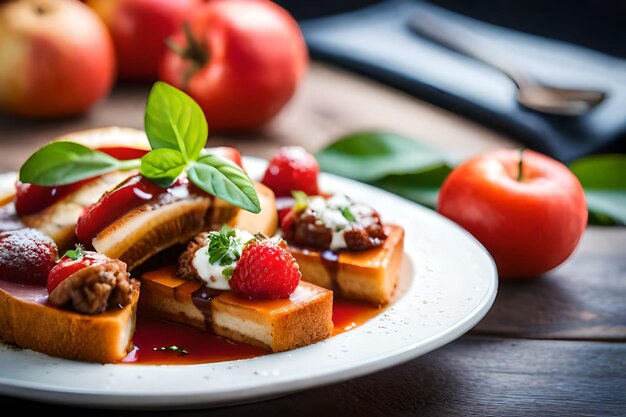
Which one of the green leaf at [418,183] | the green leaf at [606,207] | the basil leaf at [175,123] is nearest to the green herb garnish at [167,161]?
the basil leaf at [175,123]

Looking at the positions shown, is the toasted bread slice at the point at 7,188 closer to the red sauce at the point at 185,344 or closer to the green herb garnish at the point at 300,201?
the red sauce at the point at 185,344

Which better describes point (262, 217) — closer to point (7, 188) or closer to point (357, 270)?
point (357, 270)

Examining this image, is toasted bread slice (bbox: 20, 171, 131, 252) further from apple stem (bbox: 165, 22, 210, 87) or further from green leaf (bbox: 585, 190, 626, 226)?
green leaf (bbox: 585, 190, 626, 226)

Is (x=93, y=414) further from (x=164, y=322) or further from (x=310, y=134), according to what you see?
(x=310, y=134)

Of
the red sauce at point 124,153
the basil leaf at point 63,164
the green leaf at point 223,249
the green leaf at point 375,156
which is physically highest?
the basil leaf at point 63,164

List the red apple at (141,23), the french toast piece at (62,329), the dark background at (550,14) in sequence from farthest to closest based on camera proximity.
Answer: the dark background at (550,14) < the red apple at (141,23) < the french toast piece at (62,329)

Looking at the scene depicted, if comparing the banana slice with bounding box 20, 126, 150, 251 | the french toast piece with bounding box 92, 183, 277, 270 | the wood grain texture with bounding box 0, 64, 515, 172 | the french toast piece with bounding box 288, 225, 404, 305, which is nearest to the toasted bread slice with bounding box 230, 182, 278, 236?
the french toast piece with bounding box 92, 183, 277, 270
